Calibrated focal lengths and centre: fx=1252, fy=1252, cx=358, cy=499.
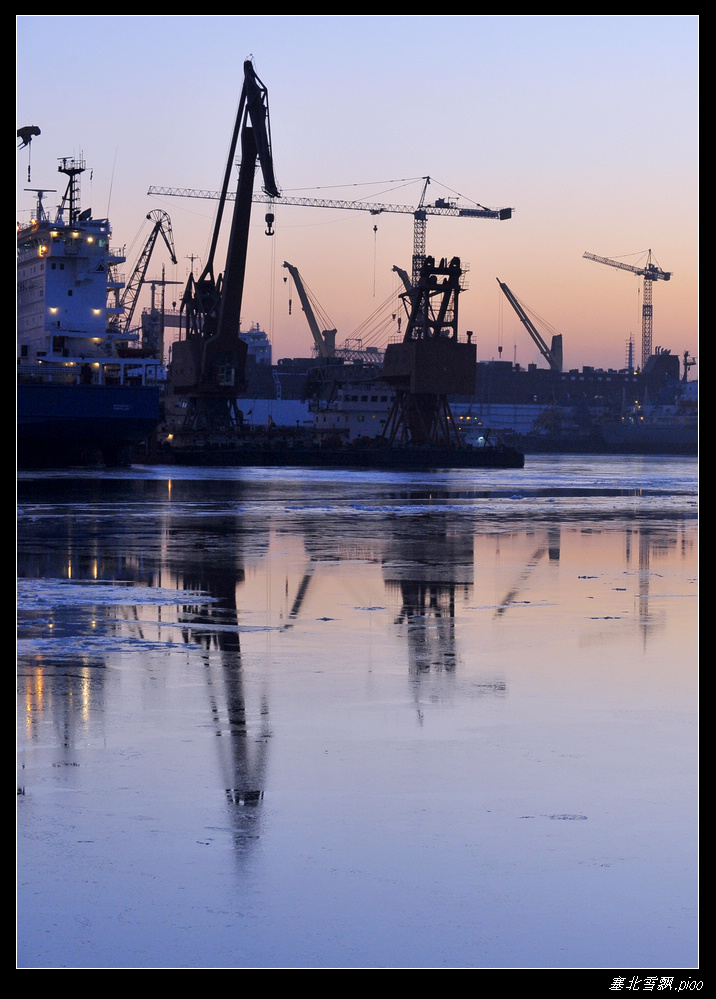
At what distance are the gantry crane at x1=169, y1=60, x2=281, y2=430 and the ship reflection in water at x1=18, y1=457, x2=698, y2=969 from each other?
239ft

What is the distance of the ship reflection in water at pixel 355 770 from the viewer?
4.80m

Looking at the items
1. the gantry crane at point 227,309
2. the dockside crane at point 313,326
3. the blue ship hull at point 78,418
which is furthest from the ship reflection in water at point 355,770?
the dockside crane at point 313,326

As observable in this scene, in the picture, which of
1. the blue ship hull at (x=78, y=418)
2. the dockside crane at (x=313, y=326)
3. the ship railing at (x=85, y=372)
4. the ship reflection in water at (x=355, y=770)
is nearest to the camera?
the ship reflection in water at (x=355, y=770)

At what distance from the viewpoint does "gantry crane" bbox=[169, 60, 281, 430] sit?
3420 inches

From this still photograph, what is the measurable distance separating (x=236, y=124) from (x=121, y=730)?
86.8 metres

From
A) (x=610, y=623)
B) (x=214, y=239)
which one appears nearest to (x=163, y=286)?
(x=214, y=239)

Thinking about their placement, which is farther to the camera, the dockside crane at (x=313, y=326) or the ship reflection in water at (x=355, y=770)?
the dockside crane at (x=313, y=326)

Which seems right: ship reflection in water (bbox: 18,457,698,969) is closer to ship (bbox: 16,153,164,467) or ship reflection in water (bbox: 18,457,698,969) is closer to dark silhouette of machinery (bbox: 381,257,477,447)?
ship (bbox: 16,153,164,467)

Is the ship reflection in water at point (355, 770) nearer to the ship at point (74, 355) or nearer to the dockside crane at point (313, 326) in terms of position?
the ship at point (74, 355)

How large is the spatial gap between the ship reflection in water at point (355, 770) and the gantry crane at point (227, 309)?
72.9 metres

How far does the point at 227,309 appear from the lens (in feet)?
292

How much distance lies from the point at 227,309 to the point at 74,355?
22599mm
